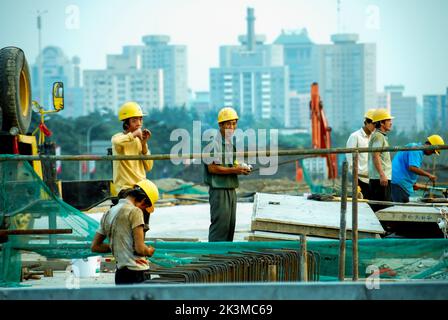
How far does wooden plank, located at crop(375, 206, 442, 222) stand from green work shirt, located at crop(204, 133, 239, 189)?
2102 millimetres

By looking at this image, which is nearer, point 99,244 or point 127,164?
point 99,244

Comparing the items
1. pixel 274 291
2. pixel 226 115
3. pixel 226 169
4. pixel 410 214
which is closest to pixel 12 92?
pixel 226 115

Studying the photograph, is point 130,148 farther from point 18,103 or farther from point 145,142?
point 18,103

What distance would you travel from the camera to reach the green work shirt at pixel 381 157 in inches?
584

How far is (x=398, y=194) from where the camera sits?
1581 centimetres

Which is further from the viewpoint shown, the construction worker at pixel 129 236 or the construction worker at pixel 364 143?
the construction worker at pixel 364 143

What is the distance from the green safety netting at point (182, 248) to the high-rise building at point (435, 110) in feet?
482

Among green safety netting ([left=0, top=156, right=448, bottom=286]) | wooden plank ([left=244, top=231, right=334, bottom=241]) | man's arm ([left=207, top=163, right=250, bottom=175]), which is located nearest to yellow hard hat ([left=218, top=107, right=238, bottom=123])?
man's arm ([left=207, top=163, right=250, bottom=175])

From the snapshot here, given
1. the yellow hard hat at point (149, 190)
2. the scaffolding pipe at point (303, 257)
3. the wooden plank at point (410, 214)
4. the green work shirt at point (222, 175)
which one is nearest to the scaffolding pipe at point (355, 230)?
the scaffolding pipe at point (303, 257)

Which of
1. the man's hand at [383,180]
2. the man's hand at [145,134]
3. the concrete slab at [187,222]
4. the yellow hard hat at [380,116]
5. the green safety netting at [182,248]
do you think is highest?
the yellow hard hat at [380,116]

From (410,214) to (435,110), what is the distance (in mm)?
168549

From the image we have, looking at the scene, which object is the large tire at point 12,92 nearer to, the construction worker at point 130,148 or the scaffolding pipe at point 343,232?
the construction worker at point 130,148
